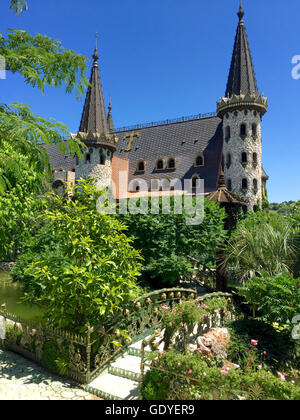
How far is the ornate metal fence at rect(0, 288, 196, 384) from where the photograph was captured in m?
6.99

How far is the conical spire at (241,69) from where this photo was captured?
96.5ft

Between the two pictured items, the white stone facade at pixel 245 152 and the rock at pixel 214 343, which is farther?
the white stone facade at pixel 245 152

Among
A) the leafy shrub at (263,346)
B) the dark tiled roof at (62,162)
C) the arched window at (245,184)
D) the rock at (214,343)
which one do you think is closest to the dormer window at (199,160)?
the arched window at (245,184)

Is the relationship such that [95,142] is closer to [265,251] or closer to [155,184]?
[155,184]

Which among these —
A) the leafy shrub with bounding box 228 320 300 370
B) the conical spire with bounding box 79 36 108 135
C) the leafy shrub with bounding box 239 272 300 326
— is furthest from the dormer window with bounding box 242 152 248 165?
the leafy shrub with bounding box 228 320 300 370

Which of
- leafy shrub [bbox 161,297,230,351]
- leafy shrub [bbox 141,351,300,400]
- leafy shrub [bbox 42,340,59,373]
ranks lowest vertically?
leafy shrub [bbox 42,340,59,373]

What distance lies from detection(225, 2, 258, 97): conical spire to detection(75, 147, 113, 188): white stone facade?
13287mm

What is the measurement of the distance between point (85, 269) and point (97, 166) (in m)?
25.1

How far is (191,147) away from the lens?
3369cm

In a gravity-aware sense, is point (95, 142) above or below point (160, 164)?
above

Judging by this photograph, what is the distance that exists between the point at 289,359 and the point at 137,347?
365 cm

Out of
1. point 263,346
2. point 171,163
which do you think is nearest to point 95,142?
point 171,163

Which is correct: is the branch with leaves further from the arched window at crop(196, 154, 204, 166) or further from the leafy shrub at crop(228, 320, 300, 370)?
the arched window at crop(196, 154, 204, 166)

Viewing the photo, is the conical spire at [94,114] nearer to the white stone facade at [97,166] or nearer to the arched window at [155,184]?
the white stone facade at [97,166]
